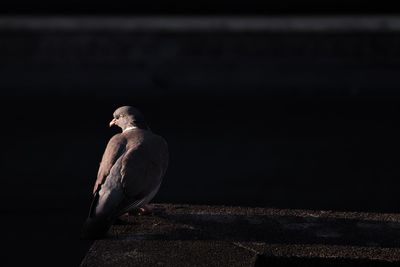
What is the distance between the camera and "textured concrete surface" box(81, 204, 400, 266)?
14.3ft

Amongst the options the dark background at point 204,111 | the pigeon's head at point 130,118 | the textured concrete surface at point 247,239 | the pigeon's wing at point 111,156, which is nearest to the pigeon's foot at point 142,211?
the textured concrete surface at point 247,239

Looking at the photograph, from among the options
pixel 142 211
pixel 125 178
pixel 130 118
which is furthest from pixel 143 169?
pixel 130 118

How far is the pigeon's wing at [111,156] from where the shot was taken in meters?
4.84

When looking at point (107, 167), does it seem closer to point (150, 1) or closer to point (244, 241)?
point (244, 241)

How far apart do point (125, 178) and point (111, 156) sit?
25 centimetres

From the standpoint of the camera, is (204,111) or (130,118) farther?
(204,111)

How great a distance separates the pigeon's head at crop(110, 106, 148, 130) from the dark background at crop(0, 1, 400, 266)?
97 cm

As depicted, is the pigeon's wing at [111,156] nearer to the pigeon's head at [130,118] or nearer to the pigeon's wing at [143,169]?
the pigeon's wing at [143,169]

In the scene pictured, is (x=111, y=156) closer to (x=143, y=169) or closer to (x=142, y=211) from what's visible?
(x=143, y=169)

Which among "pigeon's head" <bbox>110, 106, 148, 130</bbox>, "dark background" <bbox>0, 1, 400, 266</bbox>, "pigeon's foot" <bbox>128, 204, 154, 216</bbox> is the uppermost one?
Result: "pigeon's head" <bbox>110, 106, 148, 130</bbox>

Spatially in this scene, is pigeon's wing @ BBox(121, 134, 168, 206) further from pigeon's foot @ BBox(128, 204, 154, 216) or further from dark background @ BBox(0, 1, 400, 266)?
dark background @ BBox(0, 1, 400, 266)

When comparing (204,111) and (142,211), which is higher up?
(142,211)

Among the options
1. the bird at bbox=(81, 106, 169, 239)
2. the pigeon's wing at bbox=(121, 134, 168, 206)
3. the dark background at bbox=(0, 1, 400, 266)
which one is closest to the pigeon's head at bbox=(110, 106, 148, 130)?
the bird at bbox=(81, 106, 169, 239)

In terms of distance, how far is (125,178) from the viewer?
4.77 m
